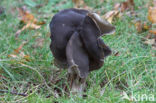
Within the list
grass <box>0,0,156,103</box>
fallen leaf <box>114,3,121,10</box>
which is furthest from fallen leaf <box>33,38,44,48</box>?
fallen leaf <box>114,3,121,10</box>

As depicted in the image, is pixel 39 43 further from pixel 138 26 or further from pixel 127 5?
pixel 127 5

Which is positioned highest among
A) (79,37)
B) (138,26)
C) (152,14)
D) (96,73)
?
(79,37)

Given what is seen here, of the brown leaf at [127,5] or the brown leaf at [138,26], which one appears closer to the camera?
the brown leaf at [138,26]

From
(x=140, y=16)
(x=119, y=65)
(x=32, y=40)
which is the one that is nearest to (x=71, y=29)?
(x=119, y=65)

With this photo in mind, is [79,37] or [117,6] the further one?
[117,6]

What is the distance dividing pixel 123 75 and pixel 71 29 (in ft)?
2.31

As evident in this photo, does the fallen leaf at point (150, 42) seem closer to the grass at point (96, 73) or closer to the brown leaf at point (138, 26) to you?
the grass at point (96, 73)

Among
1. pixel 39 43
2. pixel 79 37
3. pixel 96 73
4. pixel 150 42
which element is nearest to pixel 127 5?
pixel 150 42

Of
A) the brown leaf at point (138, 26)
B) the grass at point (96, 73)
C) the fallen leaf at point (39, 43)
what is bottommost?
the grass at point (96, 73)

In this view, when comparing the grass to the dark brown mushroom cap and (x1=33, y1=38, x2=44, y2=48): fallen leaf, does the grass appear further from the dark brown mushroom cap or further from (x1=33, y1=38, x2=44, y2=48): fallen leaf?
the dark brown mushroom cap

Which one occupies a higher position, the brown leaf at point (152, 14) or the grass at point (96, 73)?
the brown leaf at point (152, 14)

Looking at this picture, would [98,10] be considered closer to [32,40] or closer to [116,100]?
[32,40]

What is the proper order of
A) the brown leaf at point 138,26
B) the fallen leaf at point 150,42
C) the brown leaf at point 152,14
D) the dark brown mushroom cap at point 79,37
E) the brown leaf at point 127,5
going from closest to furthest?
the dark brown mushroom cap at point 79,37, the fallen leaf at point 150,42, the brown leaf at point 152,14, the brown leaf at point 138,26, the brown leaf at point 127,5

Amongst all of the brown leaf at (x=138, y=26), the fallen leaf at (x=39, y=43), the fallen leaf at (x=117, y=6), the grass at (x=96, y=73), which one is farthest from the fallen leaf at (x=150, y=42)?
the fallen leaf at (x=39, y=43)
